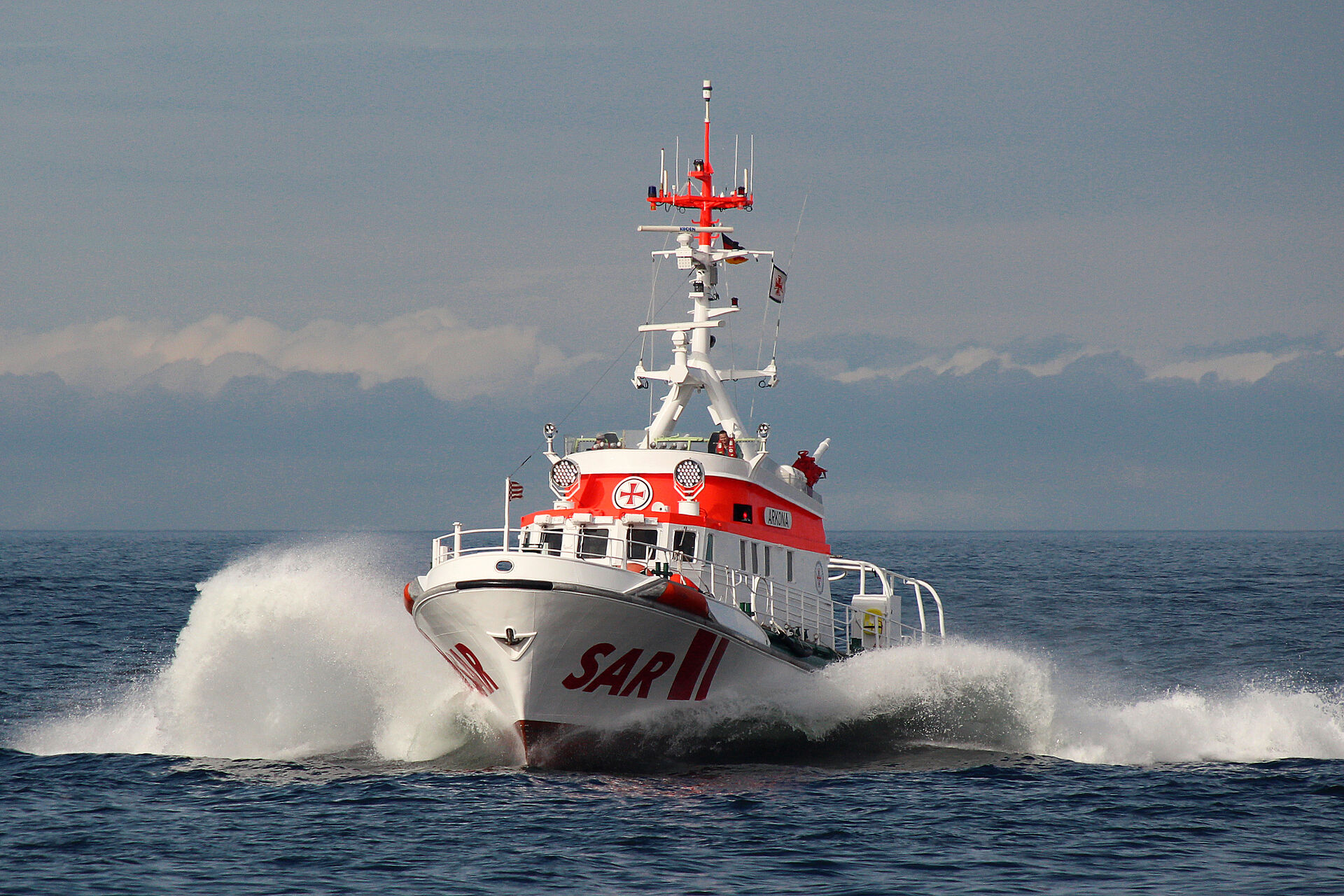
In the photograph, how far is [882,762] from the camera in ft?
65.8

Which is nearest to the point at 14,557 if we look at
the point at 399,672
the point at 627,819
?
the point at 399,672

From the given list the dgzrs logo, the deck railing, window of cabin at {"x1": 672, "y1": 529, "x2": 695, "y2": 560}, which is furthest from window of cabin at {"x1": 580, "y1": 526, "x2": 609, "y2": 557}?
the dgzrs logo

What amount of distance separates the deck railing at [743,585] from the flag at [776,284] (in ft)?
18.3

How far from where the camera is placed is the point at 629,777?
18.3 meters

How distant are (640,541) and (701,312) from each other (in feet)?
17.4

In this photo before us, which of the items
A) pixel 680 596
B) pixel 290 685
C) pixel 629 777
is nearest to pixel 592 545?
pixel 680 596

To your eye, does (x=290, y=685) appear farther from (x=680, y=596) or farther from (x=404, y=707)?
(x=680, y=596)

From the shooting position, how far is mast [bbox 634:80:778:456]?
78.9 feet

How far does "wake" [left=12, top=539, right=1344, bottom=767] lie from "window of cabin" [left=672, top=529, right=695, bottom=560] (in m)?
2.93

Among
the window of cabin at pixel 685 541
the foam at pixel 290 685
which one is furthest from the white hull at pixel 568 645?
the window of cabin at pixel 685 541

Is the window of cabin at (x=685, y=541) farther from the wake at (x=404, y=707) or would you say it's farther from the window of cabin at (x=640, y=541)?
the wake at (x=404, y=707)

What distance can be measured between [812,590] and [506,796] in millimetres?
9663

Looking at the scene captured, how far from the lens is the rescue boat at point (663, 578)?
17859mm

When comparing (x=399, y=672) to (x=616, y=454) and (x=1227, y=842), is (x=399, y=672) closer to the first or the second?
(x=616, y=454)
